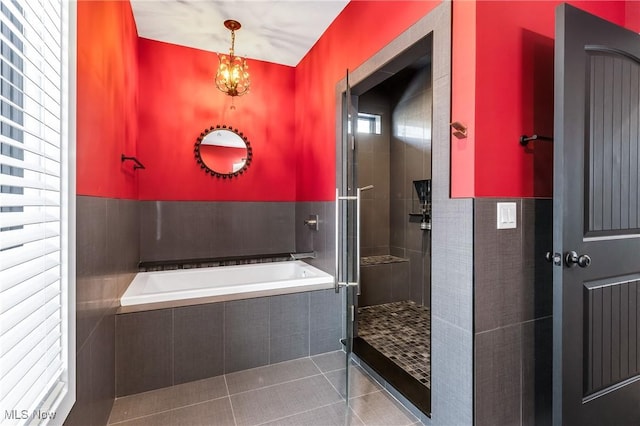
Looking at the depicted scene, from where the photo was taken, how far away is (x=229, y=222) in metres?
3.41

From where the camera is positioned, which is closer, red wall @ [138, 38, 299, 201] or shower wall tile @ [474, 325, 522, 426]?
shower wall tile @ [474, 325, 522, 426]

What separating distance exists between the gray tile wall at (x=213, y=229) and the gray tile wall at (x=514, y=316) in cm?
250

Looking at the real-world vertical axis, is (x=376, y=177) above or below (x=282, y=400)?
above

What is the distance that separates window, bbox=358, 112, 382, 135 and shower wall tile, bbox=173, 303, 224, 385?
2.69 m

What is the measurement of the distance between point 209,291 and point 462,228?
1739mm

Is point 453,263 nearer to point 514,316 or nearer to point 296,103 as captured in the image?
point 514,316

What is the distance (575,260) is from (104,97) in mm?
2445

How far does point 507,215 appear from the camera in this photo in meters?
1.48

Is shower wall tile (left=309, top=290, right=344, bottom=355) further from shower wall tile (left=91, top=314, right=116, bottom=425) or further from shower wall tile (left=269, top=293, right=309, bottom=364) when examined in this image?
shower wall tile (left=91, top=314, right=116, bottom=425)

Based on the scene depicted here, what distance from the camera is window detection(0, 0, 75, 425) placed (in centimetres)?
77

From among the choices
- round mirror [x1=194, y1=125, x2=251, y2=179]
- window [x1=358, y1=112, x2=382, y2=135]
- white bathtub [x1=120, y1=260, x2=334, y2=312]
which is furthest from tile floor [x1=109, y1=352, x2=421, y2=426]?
window [x1=358, y1=112, x2=382, y2=135]

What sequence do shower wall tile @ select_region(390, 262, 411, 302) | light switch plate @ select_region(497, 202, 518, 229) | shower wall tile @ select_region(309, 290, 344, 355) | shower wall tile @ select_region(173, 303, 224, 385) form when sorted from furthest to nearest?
shower wall tile @ select_region(390, 262, 411, 302), shower wall tile @ select_region(309, 290, 344, 355), shower wall tile @ select_region(173, 303, 224, 385), light switch plate @ select_region(497, 202, 518, 229)

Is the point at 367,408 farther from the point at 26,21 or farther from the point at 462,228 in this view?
the point at 26,21

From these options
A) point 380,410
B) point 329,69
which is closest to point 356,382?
point 380,410
